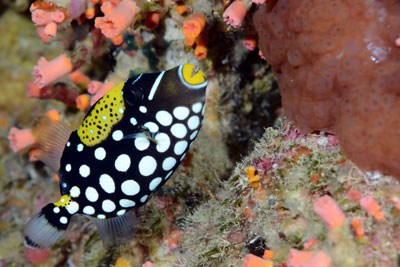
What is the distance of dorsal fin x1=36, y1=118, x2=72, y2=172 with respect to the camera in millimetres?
2916

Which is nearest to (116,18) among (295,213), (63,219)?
(63,219)

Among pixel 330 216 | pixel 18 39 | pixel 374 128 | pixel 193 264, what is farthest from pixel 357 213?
pixel 18 39

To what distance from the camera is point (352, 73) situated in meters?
2.10

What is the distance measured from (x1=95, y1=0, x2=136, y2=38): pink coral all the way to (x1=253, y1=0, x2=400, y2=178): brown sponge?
1389mm

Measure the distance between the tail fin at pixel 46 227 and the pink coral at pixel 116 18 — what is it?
1554 mm

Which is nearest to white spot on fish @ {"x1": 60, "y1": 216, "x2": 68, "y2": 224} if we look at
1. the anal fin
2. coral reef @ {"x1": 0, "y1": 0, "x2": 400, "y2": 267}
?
the anal fin

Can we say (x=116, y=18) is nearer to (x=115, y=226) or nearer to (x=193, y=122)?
(x=193, y=122)

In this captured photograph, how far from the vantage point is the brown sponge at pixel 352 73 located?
2.00 meters

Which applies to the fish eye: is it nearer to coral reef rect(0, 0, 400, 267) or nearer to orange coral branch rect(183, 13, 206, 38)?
coral reef rect(0, 0, 400, 267)

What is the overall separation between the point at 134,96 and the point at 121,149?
1.46ft

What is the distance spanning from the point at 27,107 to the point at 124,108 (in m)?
3.39

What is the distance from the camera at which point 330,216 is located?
191 cm

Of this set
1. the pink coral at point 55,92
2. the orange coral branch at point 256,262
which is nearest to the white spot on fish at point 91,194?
the orange coral branch at point 256,262

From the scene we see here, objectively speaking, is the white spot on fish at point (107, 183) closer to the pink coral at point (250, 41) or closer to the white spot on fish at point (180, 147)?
the white spot on fish at point (180, 147)
